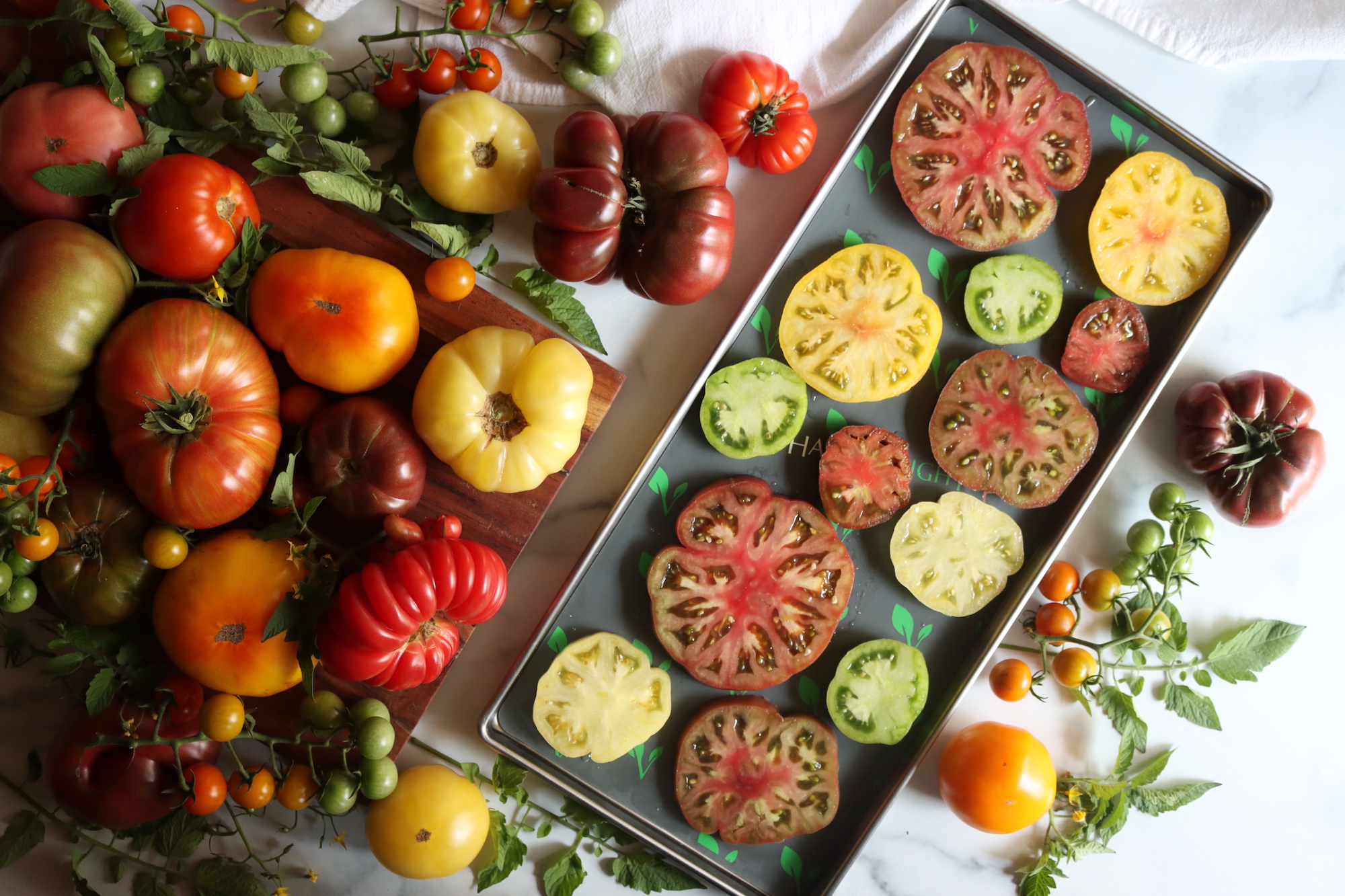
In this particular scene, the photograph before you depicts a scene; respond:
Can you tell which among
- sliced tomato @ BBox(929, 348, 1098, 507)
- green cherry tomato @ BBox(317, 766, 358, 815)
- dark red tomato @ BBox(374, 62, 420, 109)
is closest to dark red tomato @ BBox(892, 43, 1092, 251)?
sliced tomato @ BBox(929, 348, 1098, 507)

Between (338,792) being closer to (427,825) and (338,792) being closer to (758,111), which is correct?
(427,825)

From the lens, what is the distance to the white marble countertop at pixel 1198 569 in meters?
1.60

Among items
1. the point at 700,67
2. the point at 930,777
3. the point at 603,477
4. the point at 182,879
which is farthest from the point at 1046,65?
the point at 182,879

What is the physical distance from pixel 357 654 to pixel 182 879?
0.72 metres

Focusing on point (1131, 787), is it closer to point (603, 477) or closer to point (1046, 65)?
point (603, 477)

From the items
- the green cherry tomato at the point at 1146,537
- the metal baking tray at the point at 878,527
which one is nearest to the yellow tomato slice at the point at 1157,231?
the metal baking tray at the point at 878,527

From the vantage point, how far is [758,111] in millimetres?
1467

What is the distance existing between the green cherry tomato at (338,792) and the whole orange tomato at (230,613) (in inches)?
7.4

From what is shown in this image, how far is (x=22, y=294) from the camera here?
1.21 meters

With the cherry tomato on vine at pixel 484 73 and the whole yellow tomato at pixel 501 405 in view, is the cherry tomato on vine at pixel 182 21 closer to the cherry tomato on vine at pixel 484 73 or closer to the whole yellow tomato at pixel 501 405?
the cherry tomato on vine at pixel 484 73

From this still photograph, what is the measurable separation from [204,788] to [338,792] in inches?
9.2

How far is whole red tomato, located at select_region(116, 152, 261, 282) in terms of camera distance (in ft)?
4.17

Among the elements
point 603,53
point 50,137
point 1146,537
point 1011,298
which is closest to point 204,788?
point 50,137

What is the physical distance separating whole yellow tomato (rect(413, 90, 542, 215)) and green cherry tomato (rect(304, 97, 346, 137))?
14cm
